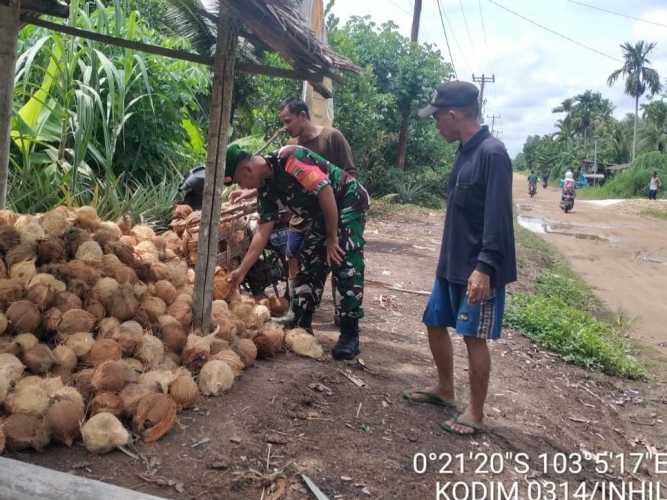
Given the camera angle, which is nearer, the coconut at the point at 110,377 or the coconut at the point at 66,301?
the coconut at the point at 110,377

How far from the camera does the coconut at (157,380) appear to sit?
2934 millimetres

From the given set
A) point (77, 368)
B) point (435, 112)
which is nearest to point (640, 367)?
point (435, 112)

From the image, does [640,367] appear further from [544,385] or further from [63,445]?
[63,445]

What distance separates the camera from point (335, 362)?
13.1ft

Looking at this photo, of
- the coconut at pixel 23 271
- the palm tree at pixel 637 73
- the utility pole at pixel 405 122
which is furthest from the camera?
the palm tree at pixel 637 73

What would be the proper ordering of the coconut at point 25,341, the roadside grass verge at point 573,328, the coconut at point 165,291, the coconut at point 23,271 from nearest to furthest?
the coconut at point 25,341 → the coconut at point 23,271 → the coconut at point 165,291 → the roadside grass verge at point 573,328

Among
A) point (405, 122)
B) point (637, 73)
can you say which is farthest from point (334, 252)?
point (637, 73)

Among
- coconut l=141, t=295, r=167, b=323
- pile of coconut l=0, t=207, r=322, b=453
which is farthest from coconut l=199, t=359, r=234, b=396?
coconut l=141, t=295, r=167, b=323

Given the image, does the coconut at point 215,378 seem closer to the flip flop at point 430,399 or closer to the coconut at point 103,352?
A: the coconut at point 103,352

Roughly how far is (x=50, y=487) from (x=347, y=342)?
2.25m

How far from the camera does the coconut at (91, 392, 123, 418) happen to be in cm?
273

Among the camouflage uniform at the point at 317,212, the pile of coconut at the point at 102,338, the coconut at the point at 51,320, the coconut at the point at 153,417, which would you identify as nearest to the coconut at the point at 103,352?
the pile of coconut at the point at 102,338

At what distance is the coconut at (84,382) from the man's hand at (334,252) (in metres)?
1.58

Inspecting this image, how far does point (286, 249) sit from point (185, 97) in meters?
2.68
